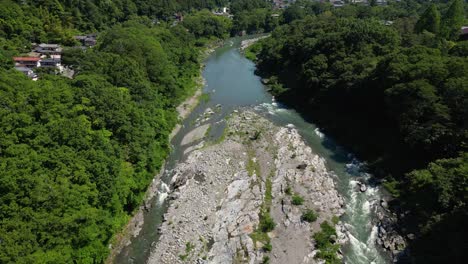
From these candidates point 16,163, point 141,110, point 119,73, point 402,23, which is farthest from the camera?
point 402,23

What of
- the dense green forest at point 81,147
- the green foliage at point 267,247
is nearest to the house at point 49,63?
the dense green forest at point 81,147

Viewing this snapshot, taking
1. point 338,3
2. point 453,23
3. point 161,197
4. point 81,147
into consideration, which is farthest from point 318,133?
point 338,3

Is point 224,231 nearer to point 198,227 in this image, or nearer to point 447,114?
point 198,227

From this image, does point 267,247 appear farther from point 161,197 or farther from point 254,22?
point 254,22

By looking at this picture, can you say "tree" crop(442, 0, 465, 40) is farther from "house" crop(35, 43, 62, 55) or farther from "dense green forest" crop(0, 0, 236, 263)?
"house" crop(35, 43, 62, 55)

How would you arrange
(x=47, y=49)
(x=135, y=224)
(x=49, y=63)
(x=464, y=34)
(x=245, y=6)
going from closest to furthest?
1. (x=135, y=224)
2. (x=49, y=63)
3. (x=464, y=34)
4. (x=47, y=49)
5. (x=245, y=6)

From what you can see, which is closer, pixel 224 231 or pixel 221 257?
pixel 221 257

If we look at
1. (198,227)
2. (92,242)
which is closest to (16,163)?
(92,242)
